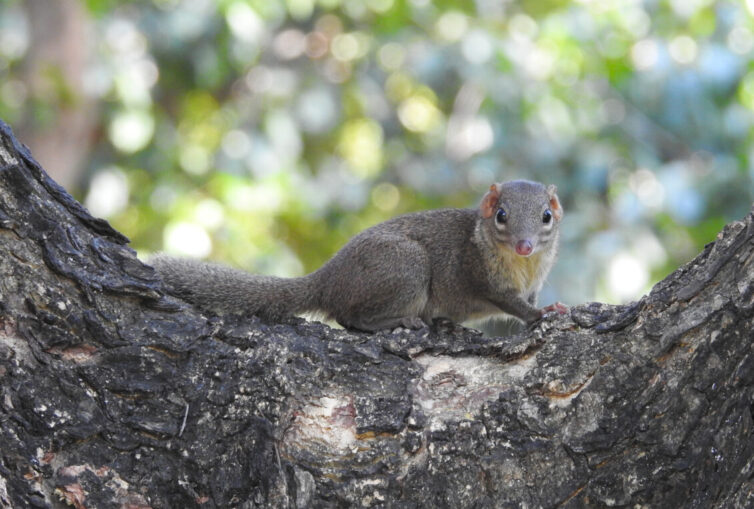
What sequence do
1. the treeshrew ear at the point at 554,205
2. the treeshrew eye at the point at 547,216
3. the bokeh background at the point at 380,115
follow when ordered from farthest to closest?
1. the bokeh background at the point at 380,115
2. the treeshrew ear at the point at 554,205
3. the treeshrew eye at the point at 547,216

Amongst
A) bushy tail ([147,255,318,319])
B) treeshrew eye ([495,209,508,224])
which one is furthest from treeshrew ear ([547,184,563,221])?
bushy tail ([147,255,318,319])

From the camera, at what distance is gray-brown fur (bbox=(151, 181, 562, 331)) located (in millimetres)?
4461

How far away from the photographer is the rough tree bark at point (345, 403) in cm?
276

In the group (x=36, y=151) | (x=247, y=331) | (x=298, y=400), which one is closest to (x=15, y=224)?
(x=247, y=331)

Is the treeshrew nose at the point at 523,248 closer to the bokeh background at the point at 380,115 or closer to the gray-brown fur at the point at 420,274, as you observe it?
the gray-brown fur at the point at 420,274

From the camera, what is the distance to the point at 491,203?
5.30 m

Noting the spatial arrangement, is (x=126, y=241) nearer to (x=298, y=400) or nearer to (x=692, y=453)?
(x=298, y=400)

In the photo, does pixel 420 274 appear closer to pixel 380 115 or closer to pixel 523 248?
pixel 523 248

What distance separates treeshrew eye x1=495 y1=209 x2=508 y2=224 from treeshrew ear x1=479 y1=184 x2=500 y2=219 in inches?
2.2

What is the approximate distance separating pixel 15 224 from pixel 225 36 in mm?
5504

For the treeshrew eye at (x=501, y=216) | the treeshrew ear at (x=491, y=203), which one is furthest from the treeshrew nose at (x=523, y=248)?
the treeshrew ear at (x=491, y=203)

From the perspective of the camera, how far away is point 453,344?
3.33 meters

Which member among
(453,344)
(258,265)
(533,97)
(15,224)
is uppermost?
(533,97)

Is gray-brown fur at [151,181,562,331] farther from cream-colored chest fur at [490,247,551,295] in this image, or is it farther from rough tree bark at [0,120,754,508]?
rough tree bark at [0,120,754,508]
